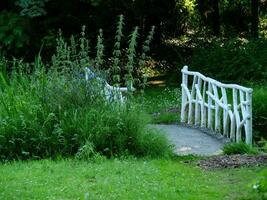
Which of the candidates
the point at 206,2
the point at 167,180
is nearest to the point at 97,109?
the point at 167,180

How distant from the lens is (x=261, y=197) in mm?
6219

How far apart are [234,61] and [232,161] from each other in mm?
11950

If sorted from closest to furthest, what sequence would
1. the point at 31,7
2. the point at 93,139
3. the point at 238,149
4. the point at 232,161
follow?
1. the point at 232,161
2. the point at 93,139
3. the point at 238,149
4. the point at 31,7

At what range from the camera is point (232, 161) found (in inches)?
337

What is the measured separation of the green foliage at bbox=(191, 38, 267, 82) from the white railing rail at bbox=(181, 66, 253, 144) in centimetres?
557

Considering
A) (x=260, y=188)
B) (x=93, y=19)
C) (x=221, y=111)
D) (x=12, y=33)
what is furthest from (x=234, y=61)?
(x=260, y=188)

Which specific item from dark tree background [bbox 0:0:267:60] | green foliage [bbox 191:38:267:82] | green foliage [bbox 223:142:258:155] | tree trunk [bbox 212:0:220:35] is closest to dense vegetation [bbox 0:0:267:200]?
green foliage [bbox 223:142:258:155]

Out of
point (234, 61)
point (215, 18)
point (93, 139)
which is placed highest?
point (215, 18)

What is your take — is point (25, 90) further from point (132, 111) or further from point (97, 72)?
point (132, 111)

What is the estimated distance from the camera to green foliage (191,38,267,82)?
19.3 metres

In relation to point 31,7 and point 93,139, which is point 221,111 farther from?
point 31,7

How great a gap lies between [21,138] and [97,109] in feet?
4.09

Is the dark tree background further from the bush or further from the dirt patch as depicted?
the dirt patch

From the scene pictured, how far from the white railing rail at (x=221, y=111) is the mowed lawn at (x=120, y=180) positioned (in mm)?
2352
